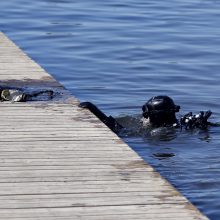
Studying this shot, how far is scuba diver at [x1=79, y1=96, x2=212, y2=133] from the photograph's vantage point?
11.1 m

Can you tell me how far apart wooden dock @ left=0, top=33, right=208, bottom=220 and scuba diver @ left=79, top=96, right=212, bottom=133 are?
1.22 feet

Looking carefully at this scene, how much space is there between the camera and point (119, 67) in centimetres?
1577

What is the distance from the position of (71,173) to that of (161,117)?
3177 millimetres

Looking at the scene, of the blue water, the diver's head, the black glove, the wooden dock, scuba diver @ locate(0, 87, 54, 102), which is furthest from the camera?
the black glove

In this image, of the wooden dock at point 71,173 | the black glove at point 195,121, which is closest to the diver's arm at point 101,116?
the wooden dock at point 71,173

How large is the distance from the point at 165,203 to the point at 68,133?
90.8 inches

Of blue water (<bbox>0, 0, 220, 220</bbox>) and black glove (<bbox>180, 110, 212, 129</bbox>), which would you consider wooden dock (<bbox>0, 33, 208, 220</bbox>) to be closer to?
blue water (<bbox>0, 0, 220, 220</bbox>)

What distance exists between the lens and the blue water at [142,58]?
424 inches

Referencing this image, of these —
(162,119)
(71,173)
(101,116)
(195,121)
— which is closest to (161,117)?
(162,119)

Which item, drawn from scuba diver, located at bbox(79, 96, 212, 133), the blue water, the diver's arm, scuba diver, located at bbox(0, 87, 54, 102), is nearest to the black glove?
scuba diver, located at bbox(79, 96, 212, 133)

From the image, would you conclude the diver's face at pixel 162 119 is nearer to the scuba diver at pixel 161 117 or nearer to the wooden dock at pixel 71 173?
the scuba diver at pixel 161 117

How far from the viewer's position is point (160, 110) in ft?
36.9

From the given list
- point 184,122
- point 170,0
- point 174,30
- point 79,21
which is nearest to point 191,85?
point 184,122

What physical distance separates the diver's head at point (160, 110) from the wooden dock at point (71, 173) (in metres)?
0.89
